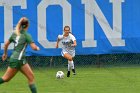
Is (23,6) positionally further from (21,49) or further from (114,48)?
(21,49)

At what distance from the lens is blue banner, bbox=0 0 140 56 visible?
75.9ft

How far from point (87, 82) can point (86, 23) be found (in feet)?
20.5

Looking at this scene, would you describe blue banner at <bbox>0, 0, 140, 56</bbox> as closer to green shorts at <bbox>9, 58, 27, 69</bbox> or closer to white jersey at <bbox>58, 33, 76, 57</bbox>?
white jersey at <bbox>58, 33, 76, 57</bbox>

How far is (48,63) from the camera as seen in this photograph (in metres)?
23.7

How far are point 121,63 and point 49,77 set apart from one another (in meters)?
5.21

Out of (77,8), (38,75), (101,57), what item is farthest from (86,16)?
(38,75)

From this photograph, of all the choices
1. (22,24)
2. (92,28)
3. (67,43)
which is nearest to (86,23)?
(92,28)

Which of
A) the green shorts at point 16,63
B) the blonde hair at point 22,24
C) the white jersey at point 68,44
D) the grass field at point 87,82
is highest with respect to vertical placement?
the blonde hair at point 22,24

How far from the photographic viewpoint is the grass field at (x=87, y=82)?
50.0 feet

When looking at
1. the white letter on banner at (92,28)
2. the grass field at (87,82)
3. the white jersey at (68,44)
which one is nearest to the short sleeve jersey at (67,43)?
the white jersey at (68,44)

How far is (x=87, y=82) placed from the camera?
1742 cm

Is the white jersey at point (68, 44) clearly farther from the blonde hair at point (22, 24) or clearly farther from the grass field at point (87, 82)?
the blonde hair at point (22, 24)

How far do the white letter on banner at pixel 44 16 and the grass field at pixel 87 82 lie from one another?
1.30 metres

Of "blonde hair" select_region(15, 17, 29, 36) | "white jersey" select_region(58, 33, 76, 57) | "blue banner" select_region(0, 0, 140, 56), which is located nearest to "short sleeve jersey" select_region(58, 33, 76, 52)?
"white jersey" select_region(58, 33, 76, 57)
